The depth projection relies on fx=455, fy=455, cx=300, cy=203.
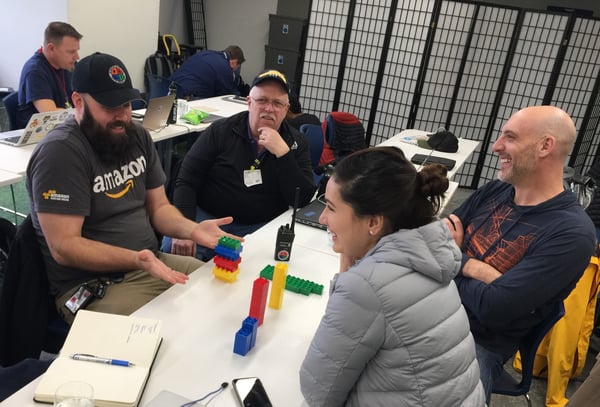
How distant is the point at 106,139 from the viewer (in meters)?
1.71

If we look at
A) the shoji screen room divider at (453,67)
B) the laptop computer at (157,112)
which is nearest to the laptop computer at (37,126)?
the laptop computer at (157,112)

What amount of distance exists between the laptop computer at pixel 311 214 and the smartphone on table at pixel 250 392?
1062mm

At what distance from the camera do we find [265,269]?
5.38ft

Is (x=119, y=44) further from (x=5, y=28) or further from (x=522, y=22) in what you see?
(x=522, y=22)

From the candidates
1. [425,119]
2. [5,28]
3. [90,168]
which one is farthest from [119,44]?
[90,168]

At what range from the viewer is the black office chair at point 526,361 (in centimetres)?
167

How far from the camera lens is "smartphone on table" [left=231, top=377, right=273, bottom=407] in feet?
3.56

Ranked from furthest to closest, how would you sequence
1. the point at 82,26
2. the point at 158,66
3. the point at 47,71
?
the point at 158,66 < the point at 82,26 < the point at 47,71

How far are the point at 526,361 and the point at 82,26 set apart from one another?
5381 mm

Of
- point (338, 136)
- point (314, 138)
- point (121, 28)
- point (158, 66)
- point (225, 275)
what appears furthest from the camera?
point (158, 66)

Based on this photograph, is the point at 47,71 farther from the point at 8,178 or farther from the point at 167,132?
the point at 8,178

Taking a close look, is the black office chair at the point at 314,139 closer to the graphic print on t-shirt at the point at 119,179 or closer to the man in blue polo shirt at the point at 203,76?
the graphic print on t-shirt at the point at 119,179

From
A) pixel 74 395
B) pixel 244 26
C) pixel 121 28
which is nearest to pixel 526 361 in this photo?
pixel 74 395

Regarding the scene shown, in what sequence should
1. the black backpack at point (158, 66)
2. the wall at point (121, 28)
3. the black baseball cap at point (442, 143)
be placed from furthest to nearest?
1. the black backpack at point (158, 66)
2. the wall at point (121, 28)
3. the black baseball cap at point (442, 143)
